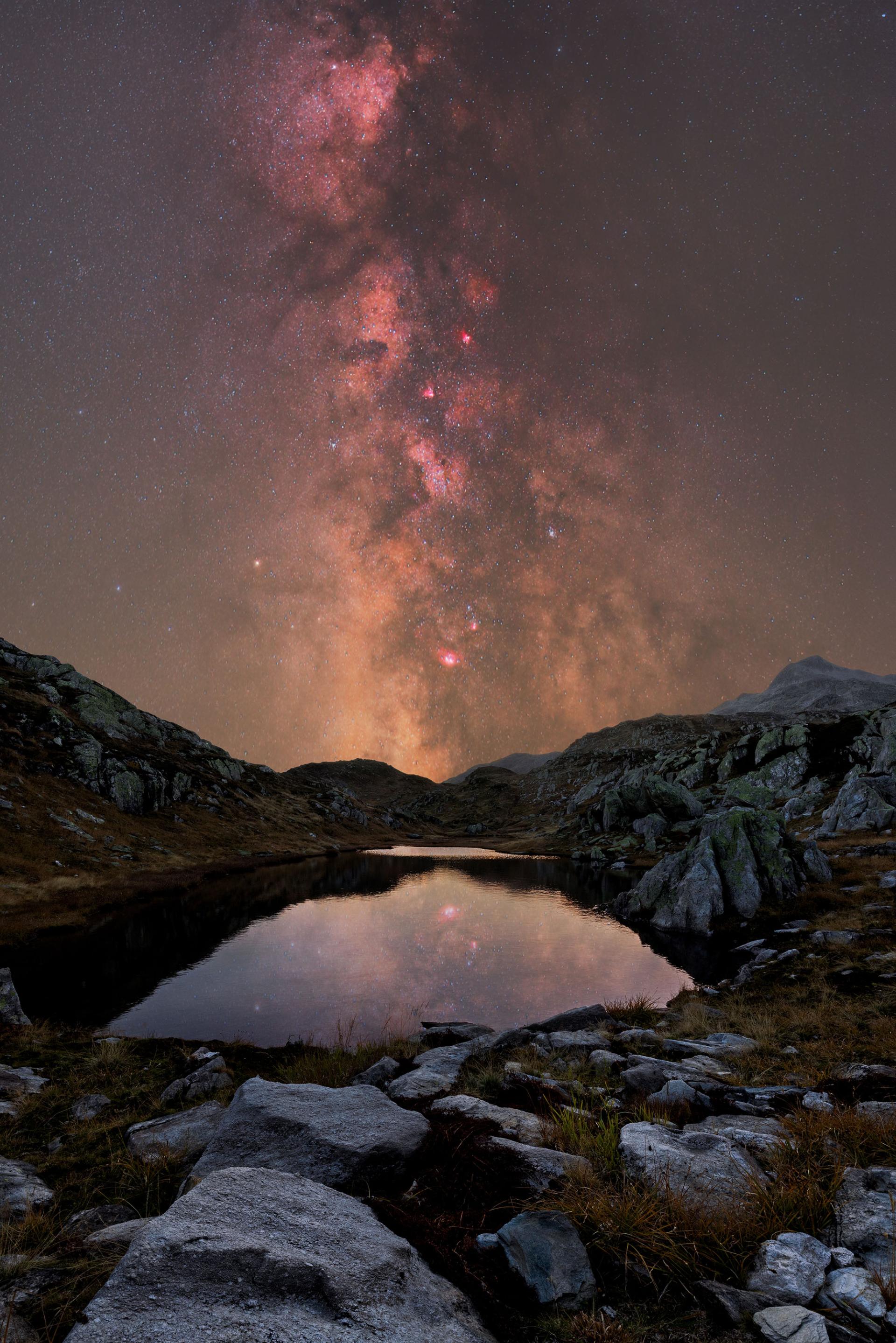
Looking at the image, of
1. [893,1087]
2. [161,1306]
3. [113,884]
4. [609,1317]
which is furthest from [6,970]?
[113,884]

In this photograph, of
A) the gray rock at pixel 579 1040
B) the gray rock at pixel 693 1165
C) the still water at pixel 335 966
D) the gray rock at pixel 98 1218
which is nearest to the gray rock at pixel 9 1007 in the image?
the still water at pixel 335 966

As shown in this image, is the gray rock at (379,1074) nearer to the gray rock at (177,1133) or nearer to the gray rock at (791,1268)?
the gray rock at (177,1133)

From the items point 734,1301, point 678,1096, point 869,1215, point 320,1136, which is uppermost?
point 734,1301

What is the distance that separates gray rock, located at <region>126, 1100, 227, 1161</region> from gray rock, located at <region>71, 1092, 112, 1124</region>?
177cm

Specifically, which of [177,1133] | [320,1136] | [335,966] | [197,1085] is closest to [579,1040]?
[197,1085]

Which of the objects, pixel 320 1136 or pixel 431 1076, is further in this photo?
pixel 431 1076

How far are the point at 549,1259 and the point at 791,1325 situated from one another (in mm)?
1862

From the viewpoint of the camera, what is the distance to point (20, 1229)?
5883mm

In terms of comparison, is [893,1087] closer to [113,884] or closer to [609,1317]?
[609,1317]

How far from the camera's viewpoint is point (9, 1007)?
18.7m

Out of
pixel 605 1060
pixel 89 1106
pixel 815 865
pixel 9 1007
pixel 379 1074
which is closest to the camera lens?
pixel 89 1106

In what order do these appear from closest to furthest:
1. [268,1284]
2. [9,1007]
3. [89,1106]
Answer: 1. [268,1284]
2. [89,1106]
3. [9,1007]

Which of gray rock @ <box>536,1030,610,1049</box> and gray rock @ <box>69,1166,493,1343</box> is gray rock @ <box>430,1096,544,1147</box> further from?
gray rock @ <box>536,1030,610,1049</box>

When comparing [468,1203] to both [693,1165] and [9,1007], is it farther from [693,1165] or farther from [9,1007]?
[9,1007]
